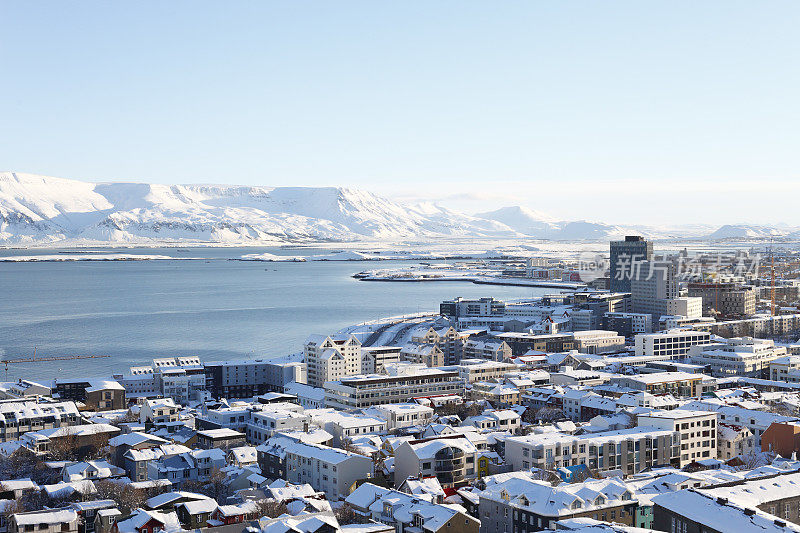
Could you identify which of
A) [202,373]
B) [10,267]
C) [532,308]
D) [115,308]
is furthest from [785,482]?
[10,267]

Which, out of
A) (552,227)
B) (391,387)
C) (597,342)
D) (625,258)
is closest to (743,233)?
(552,227)

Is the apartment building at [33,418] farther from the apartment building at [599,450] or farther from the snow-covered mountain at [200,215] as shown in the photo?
the snow-covered mountain at [200,215]

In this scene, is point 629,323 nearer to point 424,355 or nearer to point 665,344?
point 665,344

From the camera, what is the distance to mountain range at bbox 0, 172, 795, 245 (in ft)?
326

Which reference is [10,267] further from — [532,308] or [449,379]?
[449,379]

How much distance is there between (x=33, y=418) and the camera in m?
11.4

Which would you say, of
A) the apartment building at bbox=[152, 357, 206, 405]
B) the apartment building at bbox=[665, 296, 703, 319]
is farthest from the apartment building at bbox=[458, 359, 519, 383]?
the apartment building at bbox=[665, 296, 703, 319]

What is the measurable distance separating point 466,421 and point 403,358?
21.3 ft

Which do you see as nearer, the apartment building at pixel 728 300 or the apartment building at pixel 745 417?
the apartment building at pixel 745 417

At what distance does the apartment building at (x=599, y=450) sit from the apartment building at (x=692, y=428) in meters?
0.17

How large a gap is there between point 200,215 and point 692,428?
10532cm

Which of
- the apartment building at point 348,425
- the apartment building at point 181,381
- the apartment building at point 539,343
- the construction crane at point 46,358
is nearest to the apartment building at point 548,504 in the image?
the apartment building at point 348,425

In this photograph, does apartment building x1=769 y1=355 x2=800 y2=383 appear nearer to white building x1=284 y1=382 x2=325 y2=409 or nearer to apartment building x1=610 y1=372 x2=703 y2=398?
apartment building x1=610 y1=372 x2=703 y2=398

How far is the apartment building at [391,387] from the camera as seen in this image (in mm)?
13562
